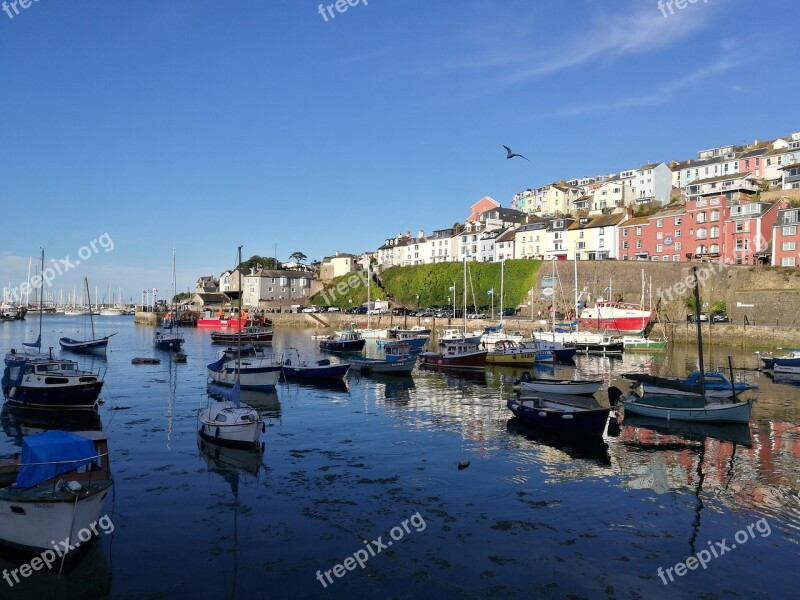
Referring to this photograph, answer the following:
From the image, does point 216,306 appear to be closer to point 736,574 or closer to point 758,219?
point 758,219

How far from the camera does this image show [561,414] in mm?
24734

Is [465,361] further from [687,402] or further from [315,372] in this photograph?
[687,402]

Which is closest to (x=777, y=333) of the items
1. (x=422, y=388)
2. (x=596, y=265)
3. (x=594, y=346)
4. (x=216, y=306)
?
(x=594, y=346)

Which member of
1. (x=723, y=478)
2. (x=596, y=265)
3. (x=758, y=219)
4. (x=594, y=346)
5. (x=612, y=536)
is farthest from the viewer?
(x=596, y=265)

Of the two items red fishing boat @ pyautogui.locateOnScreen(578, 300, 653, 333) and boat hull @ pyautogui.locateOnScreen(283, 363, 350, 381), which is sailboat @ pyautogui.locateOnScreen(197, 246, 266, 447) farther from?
red fishing boat @ pyautogui.locateOnScreen(578, 300, 653, 333)

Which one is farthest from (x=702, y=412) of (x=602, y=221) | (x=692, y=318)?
(x=602, y=221)

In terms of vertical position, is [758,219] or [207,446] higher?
[758,219]

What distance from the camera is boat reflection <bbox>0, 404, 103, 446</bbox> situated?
83.0 ft

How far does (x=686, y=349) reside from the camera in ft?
201

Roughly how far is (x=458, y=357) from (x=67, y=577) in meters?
36.9

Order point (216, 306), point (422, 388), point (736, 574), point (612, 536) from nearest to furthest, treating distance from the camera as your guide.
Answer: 1. point (736, 574)
2. point (612, 536)
3. point (422, 388)
4. point (216, 306)

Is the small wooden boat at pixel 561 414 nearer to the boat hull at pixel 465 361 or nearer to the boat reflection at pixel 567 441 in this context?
the boat reflection at pixel 567 441

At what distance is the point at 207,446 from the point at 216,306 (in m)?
118

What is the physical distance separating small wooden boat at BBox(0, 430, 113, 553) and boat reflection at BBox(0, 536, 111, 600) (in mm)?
402
